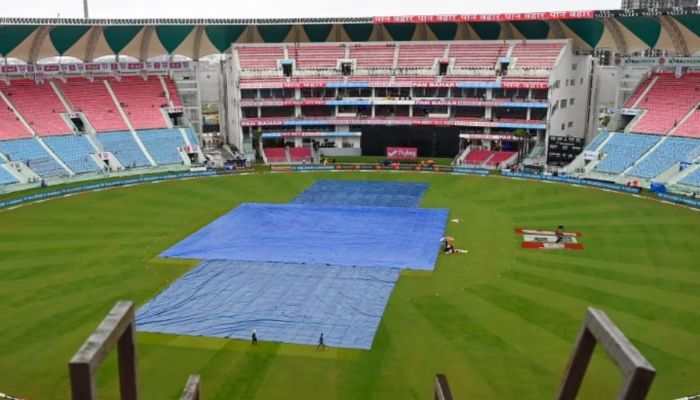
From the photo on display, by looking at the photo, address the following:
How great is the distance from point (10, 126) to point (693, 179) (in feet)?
250

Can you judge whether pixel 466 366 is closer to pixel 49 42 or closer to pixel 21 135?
pixel 21 135

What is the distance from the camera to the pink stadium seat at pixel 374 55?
89.2 m

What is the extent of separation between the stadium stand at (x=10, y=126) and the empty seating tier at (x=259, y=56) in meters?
29.5

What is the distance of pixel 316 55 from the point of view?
300 ft

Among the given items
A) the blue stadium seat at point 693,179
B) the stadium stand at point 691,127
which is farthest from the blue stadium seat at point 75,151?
the stadium stand at point 691,127

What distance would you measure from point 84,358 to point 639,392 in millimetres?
8989

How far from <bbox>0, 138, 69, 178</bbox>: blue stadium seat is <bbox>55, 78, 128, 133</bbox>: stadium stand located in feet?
28.7

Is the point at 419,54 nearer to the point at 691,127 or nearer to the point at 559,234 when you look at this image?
the point at 691,127

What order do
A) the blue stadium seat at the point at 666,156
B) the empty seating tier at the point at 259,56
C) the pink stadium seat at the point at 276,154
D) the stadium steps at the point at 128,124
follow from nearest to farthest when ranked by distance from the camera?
the blue stadium seat at the point at 666,156, the stadium steps at the point at 128,124, the pink stadium seat at the point at 276,154, the empty seating tier at the point at 259,56

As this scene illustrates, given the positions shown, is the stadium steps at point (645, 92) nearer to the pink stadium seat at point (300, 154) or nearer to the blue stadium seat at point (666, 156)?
the blue stadium seat at point (666, 156)

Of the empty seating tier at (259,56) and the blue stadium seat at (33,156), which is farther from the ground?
the empty seating tier at (259,56)

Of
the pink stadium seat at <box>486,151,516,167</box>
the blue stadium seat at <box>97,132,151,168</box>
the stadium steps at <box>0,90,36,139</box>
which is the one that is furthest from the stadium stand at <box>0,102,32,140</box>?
the pink stadium seat at <box>486,151,516,167</box>

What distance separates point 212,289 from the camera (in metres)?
36.9

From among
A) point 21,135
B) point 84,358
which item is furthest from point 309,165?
→ point 84,358
